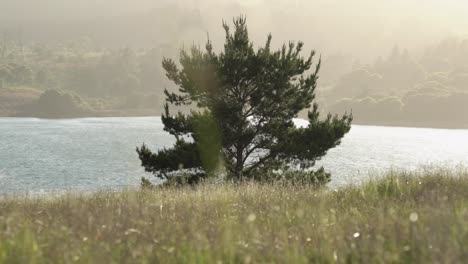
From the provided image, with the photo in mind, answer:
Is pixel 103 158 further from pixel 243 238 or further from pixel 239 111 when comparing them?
pixel 243 238

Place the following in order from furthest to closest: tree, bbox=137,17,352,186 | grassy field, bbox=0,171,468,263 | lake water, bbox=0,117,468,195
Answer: lake water, bbox=0,117,468,195 < tree, bbox=137,17,352,186 < grassy field, bbox=0,171,468,263

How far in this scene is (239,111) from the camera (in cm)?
2922

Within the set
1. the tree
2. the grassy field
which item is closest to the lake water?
the tree

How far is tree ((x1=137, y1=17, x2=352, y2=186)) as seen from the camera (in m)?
28.0

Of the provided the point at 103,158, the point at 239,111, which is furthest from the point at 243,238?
the point at 103,158

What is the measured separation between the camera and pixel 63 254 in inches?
164

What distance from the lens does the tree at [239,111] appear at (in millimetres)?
28016

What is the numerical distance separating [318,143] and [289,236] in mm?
24289

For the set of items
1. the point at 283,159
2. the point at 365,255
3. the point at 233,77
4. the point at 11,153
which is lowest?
the point at 11,153

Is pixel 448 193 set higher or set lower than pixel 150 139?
higher

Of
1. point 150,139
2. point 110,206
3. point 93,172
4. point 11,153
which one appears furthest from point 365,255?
point 150,139

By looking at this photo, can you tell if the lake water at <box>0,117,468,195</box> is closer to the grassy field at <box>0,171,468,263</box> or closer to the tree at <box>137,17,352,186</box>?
the tree at <box>137,17,352,186</box>

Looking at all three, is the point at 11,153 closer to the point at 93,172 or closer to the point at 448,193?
the point at 93,172

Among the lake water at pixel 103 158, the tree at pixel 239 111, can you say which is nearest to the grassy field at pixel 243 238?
the tree at pixel 239 111
